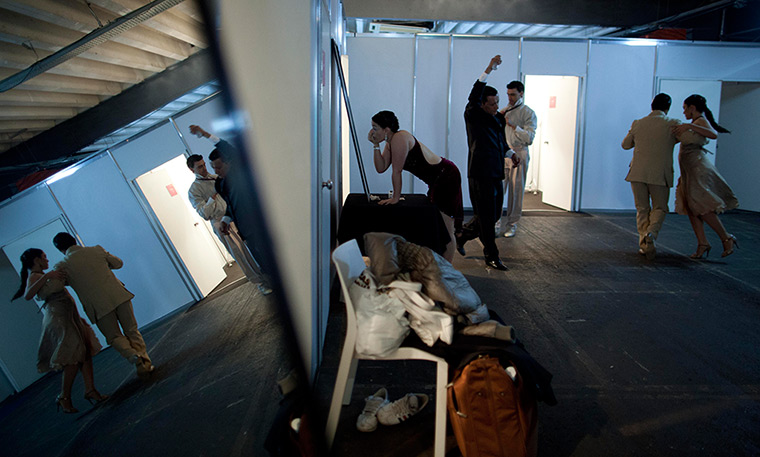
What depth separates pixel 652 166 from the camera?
3.90 meters

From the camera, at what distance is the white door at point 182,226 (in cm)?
85

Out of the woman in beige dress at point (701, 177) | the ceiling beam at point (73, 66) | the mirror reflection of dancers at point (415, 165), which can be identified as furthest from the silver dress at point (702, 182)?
the ceiling beam at point (73, 66)

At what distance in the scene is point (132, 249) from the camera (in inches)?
33.9

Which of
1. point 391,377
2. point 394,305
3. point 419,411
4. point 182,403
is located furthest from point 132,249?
point 391,377

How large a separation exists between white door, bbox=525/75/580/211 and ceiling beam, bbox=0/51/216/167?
615 cm

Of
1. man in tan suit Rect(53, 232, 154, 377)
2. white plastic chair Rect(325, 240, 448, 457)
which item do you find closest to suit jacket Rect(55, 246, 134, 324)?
A: man in tan suit Rect(53, 232, 154, 377)

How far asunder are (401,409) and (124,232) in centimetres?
130

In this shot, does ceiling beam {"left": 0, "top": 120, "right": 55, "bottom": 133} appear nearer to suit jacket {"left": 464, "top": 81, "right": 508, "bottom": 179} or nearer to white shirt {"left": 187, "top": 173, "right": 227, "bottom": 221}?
white shirt {"left": 187, "top": 173, "right": 227, "bottom": 221}

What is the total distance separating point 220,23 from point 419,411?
5.08 ft

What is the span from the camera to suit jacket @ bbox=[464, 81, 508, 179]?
11.7ft

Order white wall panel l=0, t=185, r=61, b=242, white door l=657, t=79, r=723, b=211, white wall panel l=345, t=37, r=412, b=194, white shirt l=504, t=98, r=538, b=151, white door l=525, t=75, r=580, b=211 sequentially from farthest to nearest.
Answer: white door l=525, t=75, r=580, b=211
white door l=657, t=79, r=723, b=211
white wall panel l=345, t=37, r=412, b=194
white shirt l=504, t=98, r=538, b=151
white wall panel l=0, t=185, r=61, b=242

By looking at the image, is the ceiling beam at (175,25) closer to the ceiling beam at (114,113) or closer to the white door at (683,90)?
the ceiling beam at (114,113)

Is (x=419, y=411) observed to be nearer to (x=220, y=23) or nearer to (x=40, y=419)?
(x=40, y=419)

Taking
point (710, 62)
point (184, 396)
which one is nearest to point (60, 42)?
point (184, 396)
